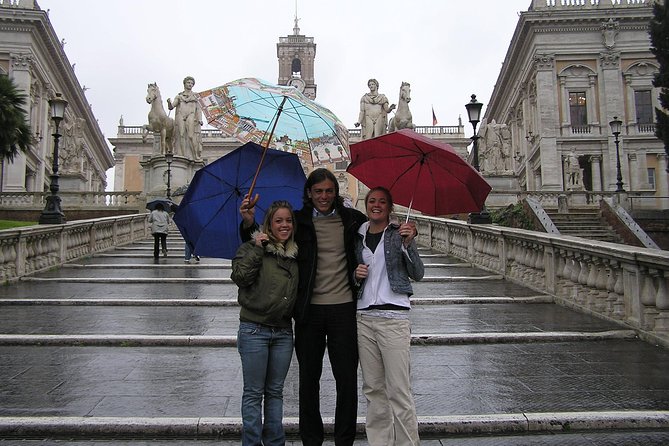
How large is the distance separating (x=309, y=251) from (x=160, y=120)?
24.8 m

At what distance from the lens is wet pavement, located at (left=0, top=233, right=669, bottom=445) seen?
4297 mm

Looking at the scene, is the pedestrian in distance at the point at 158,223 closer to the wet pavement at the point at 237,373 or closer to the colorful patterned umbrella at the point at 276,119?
the wet pavement at the point at 237,373

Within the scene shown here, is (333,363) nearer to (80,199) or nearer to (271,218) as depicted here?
(271,218)

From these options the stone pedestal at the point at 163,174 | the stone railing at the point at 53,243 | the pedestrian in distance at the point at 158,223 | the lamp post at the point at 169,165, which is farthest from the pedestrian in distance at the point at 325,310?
the stone pedestal at the point at 163,174

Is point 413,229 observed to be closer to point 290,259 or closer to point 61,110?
point 290,259

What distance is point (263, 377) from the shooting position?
3.70m

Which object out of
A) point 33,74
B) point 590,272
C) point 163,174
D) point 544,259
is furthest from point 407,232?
point 33,74

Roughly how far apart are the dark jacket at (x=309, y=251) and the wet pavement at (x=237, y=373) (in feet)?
4.20

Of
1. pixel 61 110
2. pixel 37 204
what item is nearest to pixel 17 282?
pixel 61 110

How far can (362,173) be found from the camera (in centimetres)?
436

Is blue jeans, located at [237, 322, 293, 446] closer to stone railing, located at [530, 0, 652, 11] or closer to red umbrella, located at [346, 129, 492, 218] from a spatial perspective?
red umbrella, located at [346, 129, 492, 218]

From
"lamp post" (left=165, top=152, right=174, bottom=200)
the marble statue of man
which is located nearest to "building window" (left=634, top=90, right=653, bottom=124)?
the marble statue of man

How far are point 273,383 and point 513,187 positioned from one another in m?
26.7

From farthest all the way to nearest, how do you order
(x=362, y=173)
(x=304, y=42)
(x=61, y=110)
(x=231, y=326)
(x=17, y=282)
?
1. (x=304, y=42)
2. (x=61, y=110)
3. (x=17, y=282)
4. (x=231, y=326)
5. (x=362, y=173)
